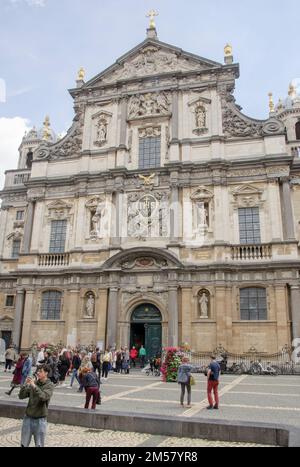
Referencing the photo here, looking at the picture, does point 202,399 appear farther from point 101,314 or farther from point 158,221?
point 158,221

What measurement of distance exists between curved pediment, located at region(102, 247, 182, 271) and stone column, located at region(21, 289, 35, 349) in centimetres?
579

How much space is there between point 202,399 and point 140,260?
545 inches

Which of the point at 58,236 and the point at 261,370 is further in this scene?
the point at 58,236

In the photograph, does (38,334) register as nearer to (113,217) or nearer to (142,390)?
(113,217)

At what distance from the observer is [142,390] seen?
14656mm

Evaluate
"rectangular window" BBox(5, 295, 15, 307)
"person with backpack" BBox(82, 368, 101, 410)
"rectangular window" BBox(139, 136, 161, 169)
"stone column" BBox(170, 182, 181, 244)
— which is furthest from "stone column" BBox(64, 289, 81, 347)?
"person with backpack" BBox(82, 368, 101, 410)

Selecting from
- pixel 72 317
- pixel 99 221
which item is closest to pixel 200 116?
pixel 99 221

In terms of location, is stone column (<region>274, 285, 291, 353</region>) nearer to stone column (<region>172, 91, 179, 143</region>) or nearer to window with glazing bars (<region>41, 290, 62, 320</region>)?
stone column (<region>172, 91, 179, 143</region>)

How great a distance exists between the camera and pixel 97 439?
305 inches

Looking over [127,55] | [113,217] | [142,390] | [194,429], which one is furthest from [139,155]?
[194,429]

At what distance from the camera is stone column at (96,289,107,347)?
24922mm

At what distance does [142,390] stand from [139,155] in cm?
1845

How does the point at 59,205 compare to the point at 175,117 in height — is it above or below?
below

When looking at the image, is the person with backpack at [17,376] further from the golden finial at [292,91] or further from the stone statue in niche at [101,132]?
the golden finial at [292,91]
